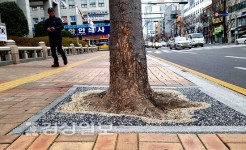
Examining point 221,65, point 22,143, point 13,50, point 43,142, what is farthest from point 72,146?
point 13,50

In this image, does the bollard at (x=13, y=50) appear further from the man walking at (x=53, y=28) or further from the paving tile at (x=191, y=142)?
the paving tile at (x=191, y=142)

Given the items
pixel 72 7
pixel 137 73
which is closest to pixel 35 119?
pixel 137 73

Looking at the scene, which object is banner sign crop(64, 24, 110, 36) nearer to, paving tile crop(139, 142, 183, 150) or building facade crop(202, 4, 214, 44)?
building facade crop(202, 4, 214, 44)

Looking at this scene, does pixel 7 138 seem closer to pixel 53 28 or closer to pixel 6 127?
pixel 6 127

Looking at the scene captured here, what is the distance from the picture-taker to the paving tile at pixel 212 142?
200cm

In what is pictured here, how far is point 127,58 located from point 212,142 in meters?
1.35

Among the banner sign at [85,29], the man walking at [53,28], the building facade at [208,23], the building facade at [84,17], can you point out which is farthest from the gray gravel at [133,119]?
the building facade at [208,23]

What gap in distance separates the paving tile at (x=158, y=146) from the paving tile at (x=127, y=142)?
5 centimetres

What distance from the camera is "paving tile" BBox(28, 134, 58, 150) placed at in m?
2.06

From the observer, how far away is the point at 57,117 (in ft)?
9.28

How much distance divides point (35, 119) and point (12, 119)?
0.25m

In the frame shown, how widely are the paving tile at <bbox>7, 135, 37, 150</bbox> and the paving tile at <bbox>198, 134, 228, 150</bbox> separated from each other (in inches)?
53.9

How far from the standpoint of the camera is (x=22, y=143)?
2.14 metres

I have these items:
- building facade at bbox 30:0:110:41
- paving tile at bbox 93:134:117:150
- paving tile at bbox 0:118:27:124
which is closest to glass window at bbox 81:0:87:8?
building facade at bbox 30:0:110:41
